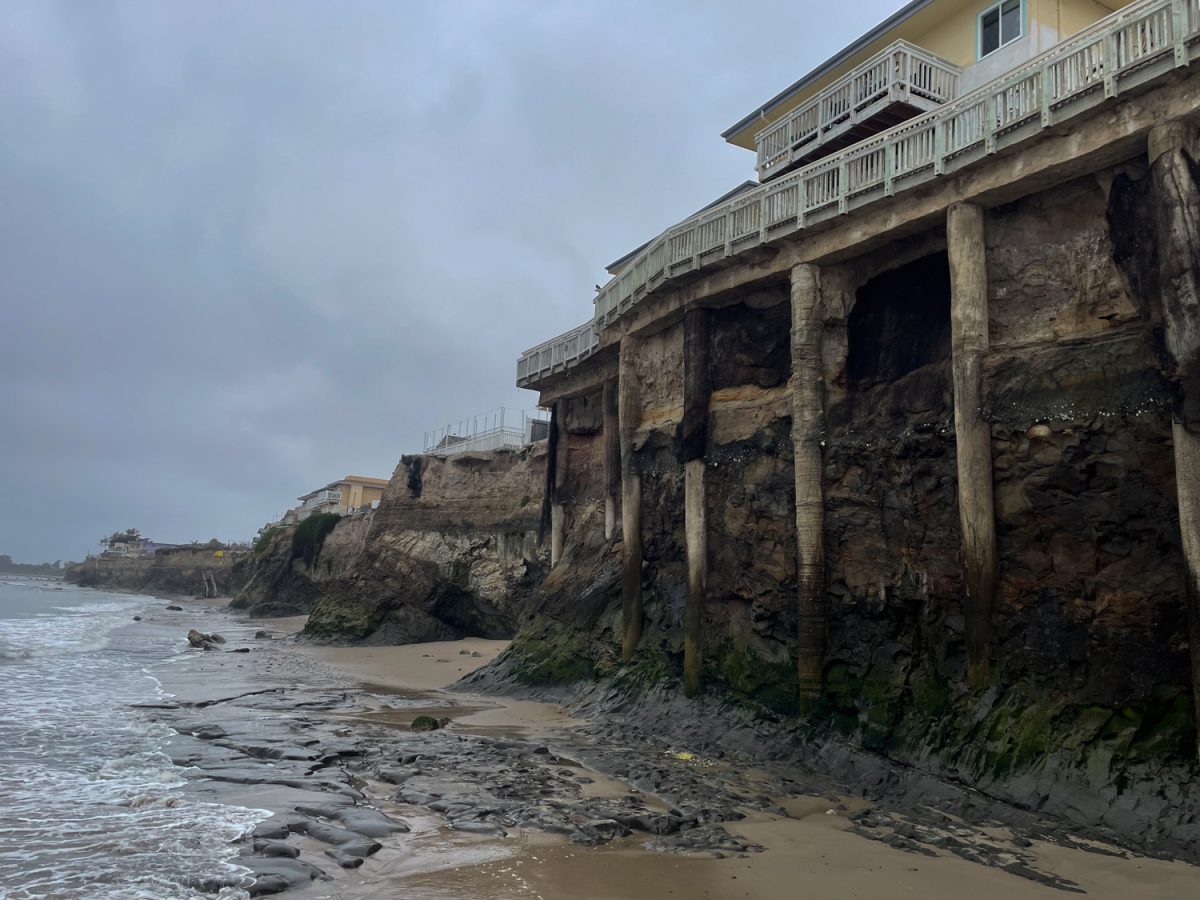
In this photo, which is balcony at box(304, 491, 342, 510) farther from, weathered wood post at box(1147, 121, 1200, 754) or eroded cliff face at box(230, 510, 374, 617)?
weathered wood post at box(1147, 121, 1200, 754)

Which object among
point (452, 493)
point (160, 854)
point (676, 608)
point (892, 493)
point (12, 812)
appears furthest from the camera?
point (452, 493)

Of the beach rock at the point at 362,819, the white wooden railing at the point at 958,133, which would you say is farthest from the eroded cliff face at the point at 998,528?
the beach rock at the point at 362,819

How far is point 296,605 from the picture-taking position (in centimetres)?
4838

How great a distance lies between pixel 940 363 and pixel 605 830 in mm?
7670

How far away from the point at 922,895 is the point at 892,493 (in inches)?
235

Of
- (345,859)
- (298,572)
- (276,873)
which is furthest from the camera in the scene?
(298,572)

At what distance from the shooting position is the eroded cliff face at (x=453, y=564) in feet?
96.6

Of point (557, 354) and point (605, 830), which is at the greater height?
point (557, 354)

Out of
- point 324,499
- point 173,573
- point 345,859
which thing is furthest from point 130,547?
point 345,859

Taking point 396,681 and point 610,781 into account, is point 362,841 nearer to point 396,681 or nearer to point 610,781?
point 610,781

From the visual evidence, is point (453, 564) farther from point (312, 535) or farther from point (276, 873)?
point (276, 873)

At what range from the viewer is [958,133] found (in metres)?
11.0

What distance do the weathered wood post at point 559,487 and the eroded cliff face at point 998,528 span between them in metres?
9.07

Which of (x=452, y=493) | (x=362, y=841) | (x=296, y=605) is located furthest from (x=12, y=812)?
(x=296, y=605)
